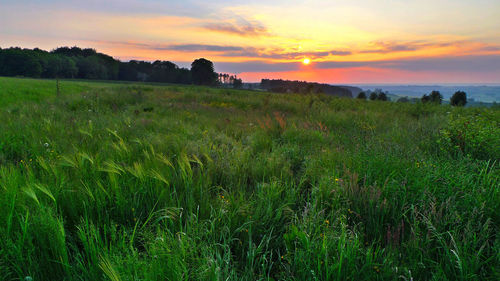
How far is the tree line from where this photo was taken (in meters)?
70.6

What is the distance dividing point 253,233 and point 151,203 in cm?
92

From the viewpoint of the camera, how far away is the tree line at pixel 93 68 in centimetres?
7062

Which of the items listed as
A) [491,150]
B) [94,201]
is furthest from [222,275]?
[491,150]

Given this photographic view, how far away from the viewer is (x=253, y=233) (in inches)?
75.2

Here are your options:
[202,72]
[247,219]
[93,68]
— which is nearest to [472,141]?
[247,219]

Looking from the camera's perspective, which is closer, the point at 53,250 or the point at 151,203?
the point at 53,250

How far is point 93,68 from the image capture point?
85.1m

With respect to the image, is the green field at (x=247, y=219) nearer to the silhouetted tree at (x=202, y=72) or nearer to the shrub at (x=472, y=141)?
the shrub at (x=472, y=141)

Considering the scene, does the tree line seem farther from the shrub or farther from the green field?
the shrub

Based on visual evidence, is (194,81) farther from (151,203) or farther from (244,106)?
(151,203)

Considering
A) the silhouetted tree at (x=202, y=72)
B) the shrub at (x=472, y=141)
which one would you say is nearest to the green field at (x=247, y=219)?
the shrub at (x=472, y=141)

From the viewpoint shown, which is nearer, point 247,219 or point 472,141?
point 247,219

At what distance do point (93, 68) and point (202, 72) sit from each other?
37.2 metres

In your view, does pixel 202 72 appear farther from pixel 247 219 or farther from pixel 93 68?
pixel 247 219
